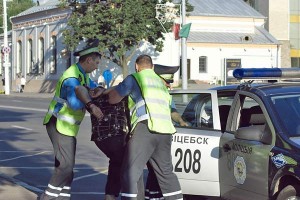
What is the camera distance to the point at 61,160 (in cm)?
838

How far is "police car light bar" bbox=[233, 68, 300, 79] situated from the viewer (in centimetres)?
823

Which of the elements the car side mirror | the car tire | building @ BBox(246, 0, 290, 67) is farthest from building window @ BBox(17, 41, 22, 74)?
the car tire

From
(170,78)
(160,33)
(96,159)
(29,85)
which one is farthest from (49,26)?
(170,78)

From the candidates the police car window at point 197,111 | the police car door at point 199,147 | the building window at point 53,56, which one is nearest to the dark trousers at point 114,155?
the police car door at point 199,147

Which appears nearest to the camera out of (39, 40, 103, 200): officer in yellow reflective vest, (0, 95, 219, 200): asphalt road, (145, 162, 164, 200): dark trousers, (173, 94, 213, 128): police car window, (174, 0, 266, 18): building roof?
(39, 40, 103, 200): officer in yellow reflective vest

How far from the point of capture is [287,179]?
713 cm

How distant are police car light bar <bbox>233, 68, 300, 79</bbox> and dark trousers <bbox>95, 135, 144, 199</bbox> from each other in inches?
57.3

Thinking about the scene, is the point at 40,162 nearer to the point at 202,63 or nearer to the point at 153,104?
the point at 153,104

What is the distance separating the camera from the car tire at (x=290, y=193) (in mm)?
6996

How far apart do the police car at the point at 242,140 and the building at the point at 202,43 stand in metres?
50.5

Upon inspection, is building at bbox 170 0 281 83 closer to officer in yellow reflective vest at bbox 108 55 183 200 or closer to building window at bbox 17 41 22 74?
building window at bbox 17 41 22 74

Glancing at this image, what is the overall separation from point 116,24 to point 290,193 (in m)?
44.7

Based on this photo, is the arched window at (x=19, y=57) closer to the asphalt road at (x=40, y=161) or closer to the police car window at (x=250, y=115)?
the asphalt road at (x=40, y=161)

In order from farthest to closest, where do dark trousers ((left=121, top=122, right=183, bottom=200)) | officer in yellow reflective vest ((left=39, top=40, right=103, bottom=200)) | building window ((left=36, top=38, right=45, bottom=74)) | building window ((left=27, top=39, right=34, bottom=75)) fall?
building window ((left=27, top=39, right=34, bottom=75))
building window ((left=36, top=38, right=45, bottom=74))
officer in yellow reflective vest ((left=39, top=40, right=103, bottom=200))
dark trousers ((left=121, top=122, right=183, bottom=200))
